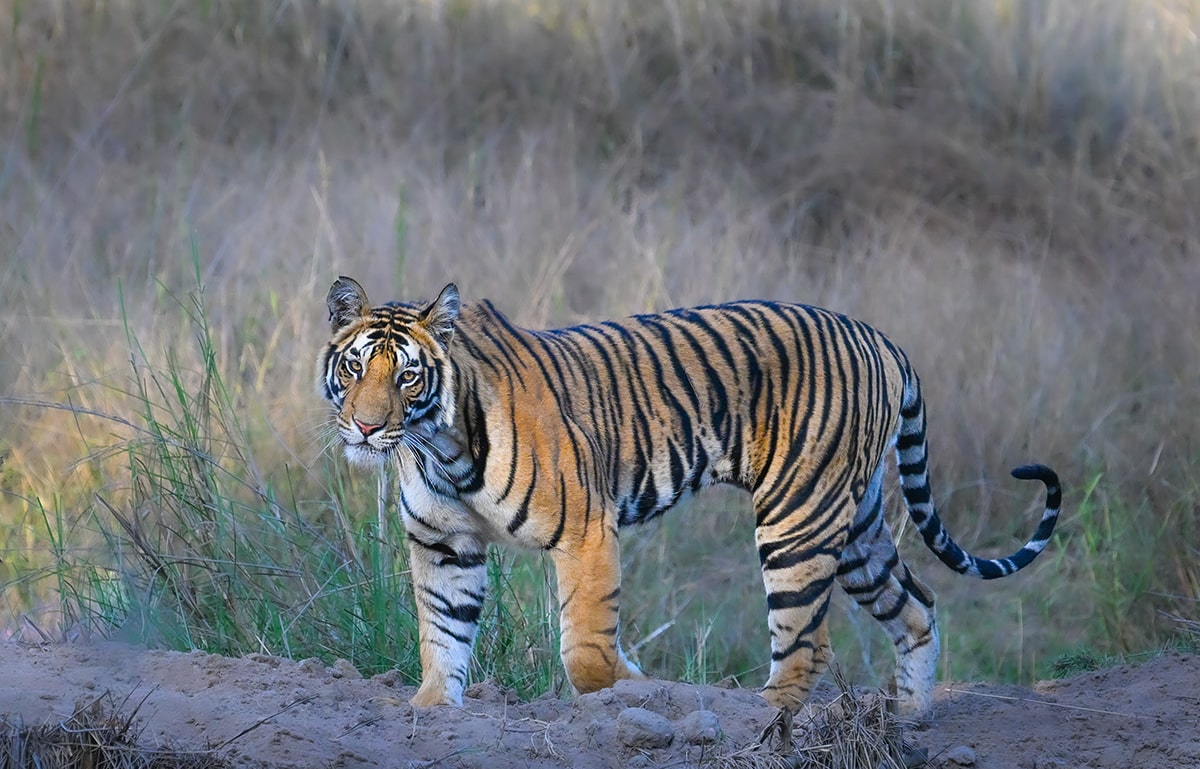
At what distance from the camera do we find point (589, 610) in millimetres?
4527

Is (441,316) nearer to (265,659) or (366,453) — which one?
(366,453)

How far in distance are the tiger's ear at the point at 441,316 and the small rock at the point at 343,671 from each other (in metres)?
0.99

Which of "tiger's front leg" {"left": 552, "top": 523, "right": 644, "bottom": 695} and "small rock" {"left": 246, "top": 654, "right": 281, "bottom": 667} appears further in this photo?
"tiger's front leg" {"left": 552, "top": 523, "right": 644, "bottom": 695}

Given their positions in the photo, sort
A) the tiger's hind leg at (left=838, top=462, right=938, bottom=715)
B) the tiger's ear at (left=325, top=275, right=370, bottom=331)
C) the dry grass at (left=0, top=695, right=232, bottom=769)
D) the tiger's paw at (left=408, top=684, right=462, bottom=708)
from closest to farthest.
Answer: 1. the dry grass at (left=0, top=695, right=232, bottom=769)
2. the tiger's paw at (left=408, top=684, right=462, bottom=708)
3. the tiger's ear at (left=325, top=275, right=370, bottom=331)
4. the tiger's hind leg at (left=838, top=462, right=938, bottom=715)

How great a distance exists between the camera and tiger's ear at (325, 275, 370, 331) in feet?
15.1

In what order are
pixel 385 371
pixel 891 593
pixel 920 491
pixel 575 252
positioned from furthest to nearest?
1. pixel 575 252
2. pixel 920 491
3. pixel 891 593
4. pixel 385 371

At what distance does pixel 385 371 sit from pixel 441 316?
26 centimetres

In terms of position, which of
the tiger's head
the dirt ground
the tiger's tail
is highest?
the tiger's head

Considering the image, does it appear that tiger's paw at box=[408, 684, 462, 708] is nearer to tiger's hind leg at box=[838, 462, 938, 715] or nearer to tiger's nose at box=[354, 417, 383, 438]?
tiger's nose at box=[354, 417, 383, 438]

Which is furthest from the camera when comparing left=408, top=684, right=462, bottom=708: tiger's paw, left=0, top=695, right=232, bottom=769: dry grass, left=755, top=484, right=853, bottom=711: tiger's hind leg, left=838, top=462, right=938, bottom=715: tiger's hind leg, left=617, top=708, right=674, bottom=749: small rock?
left=838, top=462, right=938, bottom=715: tiger's hind leg

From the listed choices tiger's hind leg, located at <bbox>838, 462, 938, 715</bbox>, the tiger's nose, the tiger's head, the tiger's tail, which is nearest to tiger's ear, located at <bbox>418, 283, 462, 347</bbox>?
the tiger's head

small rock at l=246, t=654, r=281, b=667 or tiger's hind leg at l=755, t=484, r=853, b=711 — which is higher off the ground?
tiger's hind leg at l=755, t=484, r=853, b=711

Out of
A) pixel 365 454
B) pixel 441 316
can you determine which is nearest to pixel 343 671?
pixel 365 454

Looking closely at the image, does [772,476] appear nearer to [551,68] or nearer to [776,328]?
[776,328]
